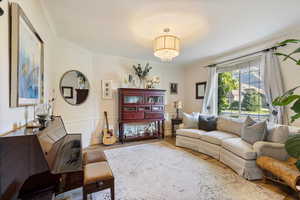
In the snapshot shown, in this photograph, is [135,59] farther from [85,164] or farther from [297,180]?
[297,180]

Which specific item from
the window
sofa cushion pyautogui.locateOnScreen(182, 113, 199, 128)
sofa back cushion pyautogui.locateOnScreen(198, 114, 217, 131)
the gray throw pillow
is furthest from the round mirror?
the window

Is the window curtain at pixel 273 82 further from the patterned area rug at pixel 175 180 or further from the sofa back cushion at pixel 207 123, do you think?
the patterned area rug at pixel 175 180

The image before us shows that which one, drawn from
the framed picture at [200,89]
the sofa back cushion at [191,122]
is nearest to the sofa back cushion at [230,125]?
the sofa back cushion at [191,122]

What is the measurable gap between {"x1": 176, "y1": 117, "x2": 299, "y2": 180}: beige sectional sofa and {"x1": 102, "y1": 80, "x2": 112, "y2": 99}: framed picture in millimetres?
2259

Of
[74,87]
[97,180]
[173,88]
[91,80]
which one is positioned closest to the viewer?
[97,180]

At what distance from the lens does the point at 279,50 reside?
9.46 ft

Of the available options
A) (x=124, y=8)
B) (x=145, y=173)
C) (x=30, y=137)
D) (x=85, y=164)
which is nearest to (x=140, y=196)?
(x=145, y=173)

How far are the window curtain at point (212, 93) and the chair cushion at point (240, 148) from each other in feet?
5.37

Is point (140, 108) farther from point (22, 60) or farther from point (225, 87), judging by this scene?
point (22, 60)

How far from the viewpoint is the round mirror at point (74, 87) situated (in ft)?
11.0

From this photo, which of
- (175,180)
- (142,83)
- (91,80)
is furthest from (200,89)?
(91,80)

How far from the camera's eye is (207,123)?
372cm

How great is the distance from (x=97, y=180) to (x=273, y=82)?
3.56 metres

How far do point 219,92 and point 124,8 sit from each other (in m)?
3.54
